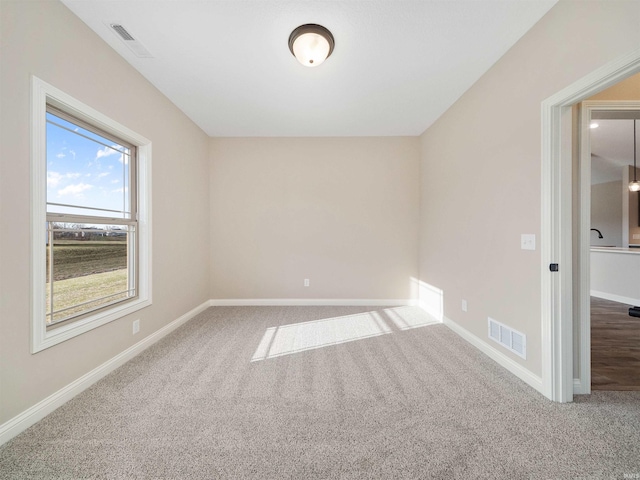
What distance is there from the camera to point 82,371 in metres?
1.94

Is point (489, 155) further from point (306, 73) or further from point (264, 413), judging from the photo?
point (264, 413)

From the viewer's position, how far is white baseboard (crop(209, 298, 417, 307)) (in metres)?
4.23

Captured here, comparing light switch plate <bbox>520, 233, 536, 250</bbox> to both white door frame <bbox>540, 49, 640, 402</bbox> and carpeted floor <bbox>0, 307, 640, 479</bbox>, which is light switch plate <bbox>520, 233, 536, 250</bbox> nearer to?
white door frame <bbox>540, 49, 640, 402</bbox>

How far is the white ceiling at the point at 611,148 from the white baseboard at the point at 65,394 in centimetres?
762

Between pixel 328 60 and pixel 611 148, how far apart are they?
7089 millimetres

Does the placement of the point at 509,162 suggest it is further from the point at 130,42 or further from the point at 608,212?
the point at 608,212

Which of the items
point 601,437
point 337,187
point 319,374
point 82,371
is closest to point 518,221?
point 601,437

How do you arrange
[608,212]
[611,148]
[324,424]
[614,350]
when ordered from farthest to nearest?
1. [608,212]
2. [611,148]
3. [614,350]
4. [324,424]

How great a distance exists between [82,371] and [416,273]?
413 cm

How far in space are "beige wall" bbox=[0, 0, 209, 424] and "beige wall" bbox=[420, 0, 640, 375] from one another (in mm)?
3416

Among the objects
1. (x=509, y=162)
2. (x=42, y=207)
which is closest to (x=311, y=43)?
(x=509, y=162)

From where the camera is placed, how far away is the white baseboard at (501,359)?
1939 mm

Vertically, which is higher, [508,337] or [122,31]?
[122,31]

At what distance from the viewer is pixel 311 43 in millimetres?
1998
